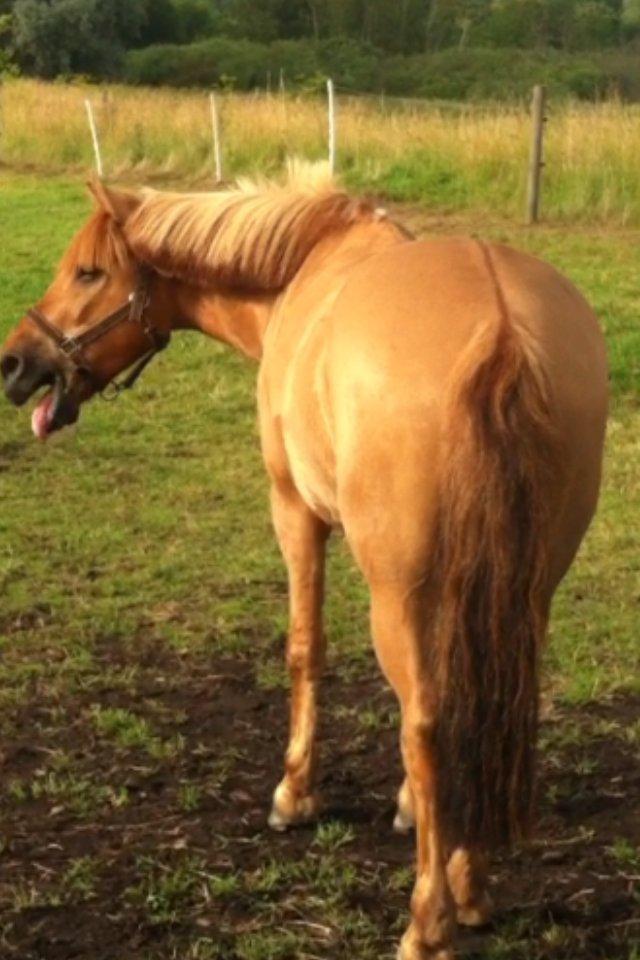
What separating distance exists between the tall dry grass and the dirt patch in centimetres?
1073

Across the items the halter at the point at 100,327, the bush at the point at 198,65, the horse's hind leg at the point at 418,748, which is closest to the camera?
the horse's hind leg at the point at 418,748

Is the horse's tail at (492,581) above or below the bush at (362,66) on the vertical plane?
above

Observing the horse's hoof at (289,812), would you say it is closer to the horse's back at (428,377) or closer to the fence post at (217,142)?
the horse's back at (428,377)

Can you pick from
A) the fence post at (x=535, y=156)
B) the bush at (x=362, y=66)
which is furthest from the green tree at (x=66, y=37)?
the fence post at (x=535, y=156)

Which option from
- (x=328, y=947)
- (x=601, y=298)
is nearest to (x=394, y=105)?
(x=601, y=298)

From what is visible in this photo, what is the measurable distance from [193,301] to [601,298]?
6960mm

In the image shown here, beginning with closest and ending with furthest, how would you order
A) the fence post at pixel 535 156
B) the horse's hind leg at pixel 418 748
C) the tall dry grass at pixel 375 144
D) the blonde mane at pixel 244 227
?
1. the horse's hind leg at pixel 418 748
2. the blonde mane at pixel 244 227
3. the fence post at pixel 535 156
4. the tall dry grass at pixel 375 144

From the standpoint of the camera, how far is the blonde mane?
424cm

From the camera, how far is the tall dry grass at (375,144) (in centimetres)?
1520

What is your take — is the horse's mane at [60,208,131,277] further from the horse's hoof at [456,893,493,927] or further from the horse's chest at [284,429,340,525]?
the horse's hoof at [456,893,493,927]

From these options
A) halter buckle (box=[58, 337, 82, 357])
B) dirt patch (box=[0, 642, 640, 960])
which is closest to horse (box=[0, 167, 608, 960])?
dirt patch (box=[0, 642, 640, 960])

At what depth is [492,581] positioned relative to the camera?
9.81ft

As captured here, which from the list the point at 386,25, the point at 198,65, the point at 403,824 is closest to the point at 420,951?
the point at 403,824

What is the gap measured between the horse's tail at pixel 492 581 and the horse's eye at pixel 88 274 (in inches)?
67.2
